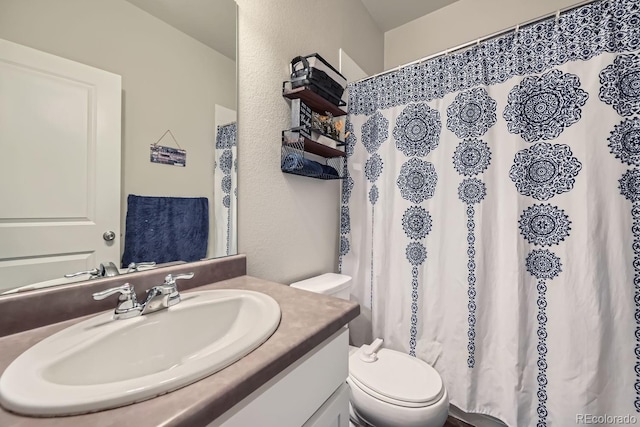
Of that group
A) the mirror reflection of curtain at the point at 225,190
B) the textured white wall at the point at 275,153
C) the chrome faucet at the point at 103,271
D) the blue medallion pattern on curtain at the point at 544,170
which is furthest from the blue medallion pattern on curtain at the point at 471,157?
the chrome faucet at the point at 103,271

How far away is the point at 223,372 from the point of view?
0.44 m

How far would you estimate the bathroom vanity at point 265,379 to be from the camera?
0.35 m

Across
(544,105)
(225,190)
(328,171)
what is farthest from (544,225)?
(225,190)

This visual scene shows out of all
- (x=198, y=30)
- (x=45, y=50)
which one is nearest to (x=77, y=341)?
(x=45, y=50)

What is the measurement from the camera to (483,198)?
3.94 feet

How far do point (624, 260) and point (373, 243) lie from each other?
101 centimetres

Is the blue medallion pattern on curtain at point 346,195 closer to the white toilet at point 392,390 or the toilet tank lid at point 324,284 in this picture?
the toilet tank lid at point 324,284

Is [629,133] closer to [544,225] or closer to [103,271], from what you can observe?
[544,225]

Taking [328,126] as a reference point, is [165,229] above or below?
below

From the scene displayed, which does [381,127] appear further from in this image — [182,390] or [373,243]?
[182,390]

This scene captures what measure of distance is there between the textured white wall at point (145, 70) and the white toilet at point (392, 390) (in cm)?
76

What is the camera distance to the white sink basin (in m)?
0.36

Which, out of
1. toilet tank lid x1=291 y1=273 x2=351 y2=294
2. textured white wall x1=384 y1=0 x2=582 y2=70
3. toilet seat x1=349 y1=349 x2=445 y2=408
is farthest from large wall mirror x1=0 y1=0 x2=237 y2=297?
textured white wall x1=384 y1=0 x2=582 y2=70

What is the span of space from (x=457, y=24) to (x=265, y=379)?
2.49 m
